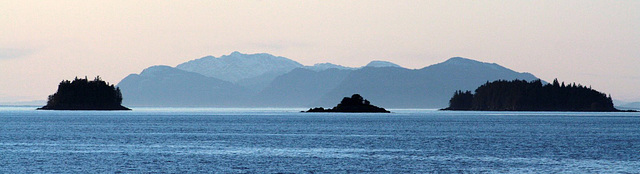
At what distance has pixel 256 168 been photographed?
66500 millimetres

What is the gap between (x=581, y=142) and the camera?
104000 millimetres

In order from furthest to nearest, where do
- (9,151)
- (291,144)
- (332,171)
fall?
(291,144)
(9,151)
(332,171)

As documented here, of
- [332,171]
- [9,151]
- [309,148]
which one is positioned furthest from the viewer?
[309,148]

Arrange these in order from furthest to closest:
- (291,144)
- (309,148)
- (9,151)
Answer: (291,144), (309,148), (9,151)

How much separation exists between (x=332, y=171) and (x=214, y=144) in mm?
37226

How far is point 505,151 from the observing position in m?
87.4

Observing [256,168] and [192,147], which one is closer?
[256,168]

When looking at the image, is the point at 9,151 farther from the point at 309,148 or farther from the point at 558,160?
the point at 558,160

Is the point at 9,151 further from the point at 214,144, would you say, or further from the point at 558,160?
the point at 558,160

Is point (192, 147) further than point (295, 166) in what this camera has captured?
Yes

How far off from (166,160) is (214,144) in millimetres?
25398

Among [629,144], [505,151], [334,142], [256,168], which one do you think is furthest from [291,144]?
[629,144]

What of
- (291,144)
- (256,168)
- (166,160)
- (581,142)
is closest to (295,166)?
(256,168)

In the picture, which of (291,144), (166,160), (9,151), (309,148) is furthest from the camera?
(291,144)
